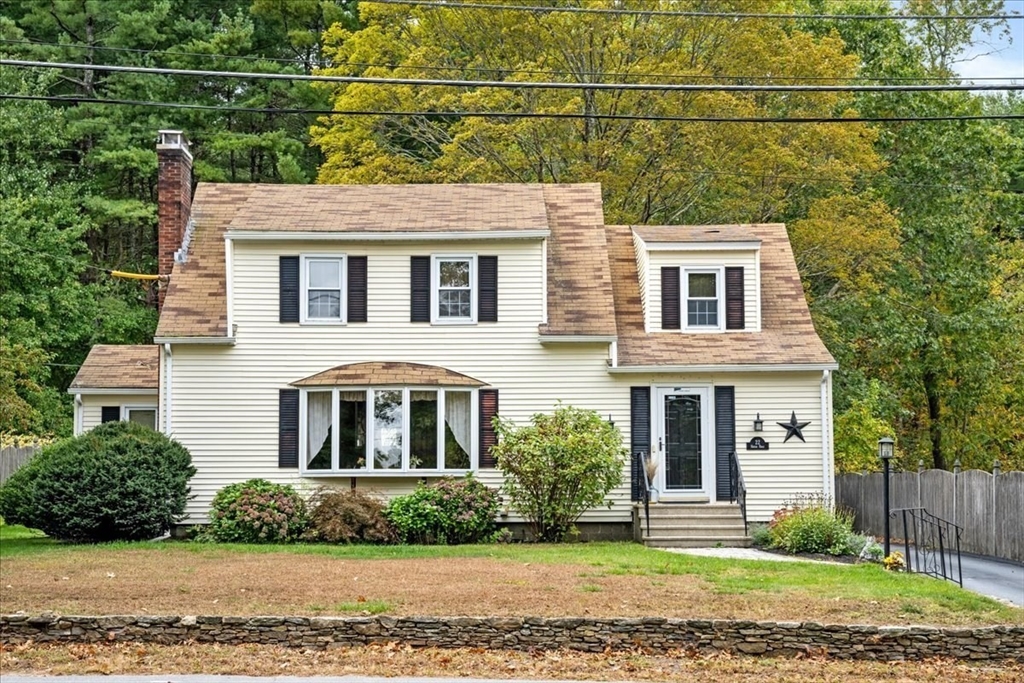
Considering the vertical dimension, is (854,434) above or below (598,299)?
below

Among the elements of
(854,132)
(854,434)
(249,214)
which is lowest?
(854,434)

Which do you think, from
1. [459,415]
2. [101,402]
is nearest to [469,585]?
[459,415]

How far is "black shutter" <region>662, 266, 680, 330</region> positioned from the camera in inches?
1040

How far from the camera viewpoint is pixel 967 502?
24.5 m

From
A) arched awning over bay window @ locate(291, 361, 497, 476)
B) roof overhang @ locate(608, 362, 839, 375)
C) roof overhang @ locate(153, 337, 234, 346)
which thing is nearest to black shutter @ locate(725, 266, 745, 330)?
roof overhang @ locate(608, 362, 839, 375)

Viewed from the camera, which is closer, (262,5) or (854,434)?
(854,434)

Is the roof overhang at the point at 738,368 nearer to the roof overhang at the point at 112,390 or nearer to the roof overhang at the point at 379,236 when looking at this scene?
the roof overhang at the point at 379,236

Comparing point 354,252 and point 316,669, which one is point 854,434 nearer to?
point 354,252

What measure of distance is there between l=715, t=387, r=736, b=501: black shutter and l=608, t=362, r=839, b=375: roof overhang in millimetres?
492

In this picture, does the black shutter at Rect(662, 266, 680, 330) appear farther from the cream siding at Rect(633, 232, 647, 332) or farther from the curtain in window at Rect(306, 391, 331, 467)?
the curtain in window at Rect(306, 391, 331, 467)

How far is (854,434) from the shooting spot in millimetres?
32062

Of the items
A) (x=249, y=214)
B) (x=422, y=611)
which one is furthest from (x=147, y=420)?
(x=422, y=611)

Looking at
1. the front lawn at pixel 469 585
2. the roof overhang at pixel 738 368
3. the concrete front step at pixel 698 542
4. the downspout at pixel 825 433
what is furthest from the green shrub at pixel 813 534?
the roof overhang at pixel 738 368

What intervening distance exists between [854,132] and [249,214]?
56.6 feet
